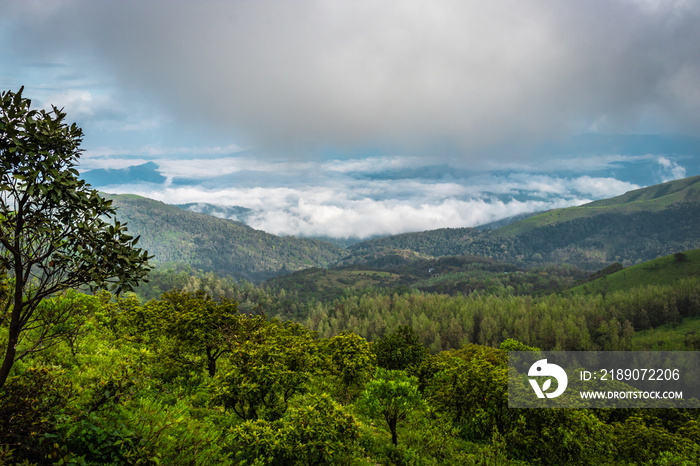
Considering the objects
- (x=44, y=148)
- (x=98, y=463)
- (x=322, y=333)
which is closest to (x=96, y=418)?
(x=98, y=463)

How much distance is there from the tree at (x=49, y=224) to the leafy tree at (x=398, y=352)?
148 feet

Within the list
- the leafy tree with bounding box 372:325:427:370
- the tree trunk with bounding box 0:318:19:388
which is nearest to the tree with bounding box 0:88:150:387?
the tree trunk with bounding box 0:318:19:388

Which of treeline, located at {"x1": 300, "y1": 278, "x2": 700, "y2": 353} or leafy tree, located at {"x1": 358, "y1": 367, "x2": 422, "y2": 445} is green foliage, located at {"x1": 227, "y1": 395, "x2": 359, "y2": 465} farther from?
treeline, located at {"x1": 300, "y1": 278, "x2": 700, "y2": 353}

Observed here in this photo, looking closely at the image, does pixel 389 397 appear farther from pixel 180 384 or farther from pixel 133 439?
pixel 133 439

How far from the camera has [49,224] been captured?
8766mm

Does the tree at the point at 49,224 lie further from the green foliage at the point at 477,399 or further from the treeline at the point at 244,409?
the green foliage at the point at 477,399

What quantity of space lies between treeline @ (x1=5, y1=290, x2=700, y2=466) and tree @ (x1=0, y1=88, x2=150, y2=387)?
8.16 ft

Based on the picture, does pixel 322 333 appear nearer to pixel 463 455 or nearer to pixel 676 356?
pixel 676 356

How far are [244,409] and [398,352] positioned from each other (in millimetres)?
32538

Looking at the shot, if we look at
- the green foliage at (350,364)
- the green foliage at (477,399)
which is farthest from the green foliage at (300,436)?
the green foliage at (350,364)

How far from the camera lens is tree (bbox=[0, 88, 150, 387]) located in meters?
8.10

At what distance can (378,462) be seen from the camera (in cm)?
2189

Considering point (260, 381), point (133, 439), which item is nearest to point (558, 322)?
point (260, 381)

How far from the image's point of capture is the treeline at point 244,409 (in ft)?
30.7
